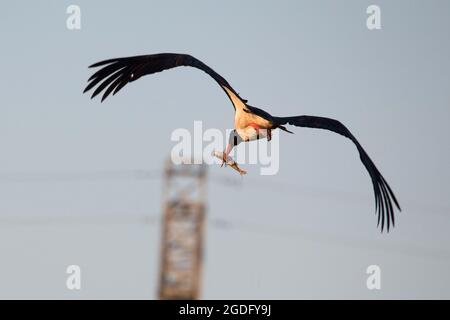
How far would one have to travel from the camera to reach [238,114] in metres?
30.4

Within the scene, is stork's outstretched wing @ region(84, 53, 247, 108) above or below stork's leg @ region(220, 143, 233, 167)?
above

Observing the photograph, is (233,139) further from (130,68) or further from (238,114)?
(130,68)

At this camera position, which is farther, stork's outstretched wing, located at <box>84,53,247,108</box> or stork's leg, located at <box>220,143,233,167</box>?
stork's outstretched wing, located at <box>84,53,247,108</box>

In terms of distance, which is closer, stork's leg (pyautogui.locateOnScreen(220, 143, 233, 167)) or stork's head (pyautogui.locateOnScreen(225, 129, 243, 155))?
stork's leg (pyautogui.locateOnScreen(220, 143, 233, 167))

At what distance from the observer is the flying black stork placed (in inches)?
1188

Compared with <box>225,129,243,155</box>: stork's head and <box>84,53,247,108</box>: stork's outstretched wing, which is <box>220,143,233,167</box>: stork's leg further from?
<box>84,53,247,108</box>: stork's outstretched wing

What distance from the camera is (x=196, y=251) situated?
55.8m

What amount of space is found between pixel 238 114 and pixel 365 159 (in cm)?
279

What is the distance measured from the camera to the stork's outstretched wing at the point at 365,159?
30.5 m

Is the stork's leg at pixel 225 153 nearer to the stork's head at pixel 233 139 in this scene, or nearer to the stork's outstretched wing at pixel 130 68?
the stork's head at pixel 233 139
